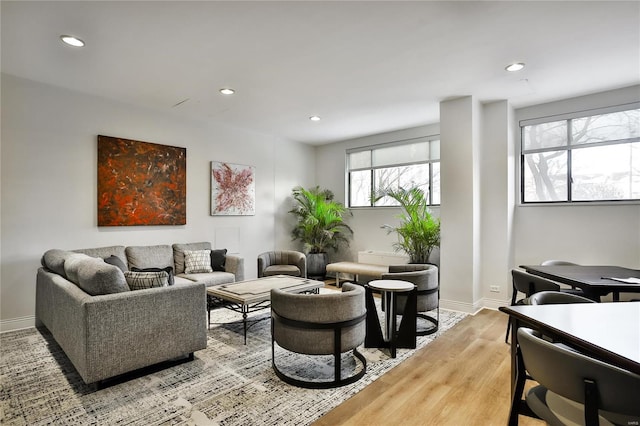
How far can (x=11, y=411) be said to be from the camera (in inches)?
85.5

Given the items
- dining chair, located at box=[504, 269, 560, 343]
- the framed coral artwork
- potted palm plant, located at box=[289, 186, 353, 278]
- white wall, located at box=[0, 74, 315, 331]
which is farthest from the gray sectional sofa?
potted palm plant, located at box=[289, 186, 353, 278]

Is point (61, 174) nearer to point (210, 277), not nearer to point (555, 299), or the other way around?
point (210, 277)

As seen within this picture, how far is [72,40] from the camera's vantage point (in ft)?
9.32

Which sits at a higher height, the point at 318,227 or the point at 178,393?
the point at 318,227

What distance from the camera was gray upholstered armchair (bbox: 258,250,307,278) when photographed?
5121 millimetres

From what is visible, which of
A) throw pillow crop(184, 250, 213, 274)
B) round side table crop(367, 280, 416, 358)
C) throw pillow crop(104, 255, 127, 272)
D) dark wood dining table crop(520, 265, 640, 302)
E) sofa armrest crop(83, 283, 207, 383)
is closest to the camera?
sofa armrest crop(83, 283, 207, 383)

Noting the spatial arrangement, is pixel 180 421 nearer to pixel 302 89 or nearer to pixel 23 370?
pixel 23 370

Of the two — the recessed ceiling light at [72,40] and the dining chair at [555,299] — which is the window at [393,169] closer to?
the dining chair at [555,299]

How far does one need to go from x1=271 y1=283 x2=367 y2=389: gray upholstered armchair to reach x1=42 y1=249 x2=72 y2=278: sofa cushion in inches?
84.4

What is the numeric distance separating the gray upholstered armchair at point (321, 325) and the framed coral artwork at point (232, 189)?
3.30 m

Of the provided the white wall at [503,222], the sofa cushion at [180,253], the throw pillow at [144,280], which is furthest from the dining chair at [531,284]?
the sofa cushion at [180,253]

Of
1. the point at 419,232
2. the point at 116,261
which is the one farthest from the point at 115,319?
the point at 419,232

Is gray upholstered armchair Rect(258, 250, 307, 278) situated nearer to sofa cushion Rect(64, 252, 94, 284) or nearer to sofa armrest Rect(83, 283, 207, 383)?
sofa armrest Rect(83, 283, 207, 383)

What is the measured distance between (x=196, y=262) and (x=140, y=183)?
1307mm
